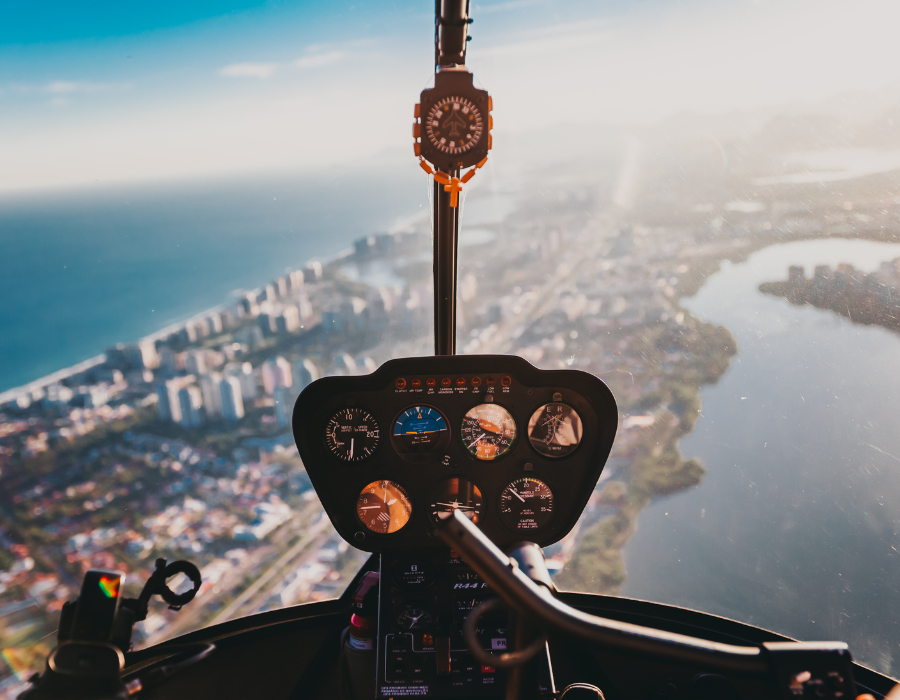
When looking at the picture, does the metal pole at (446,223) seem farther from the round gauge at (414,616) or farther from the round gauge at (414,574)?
the round gauge at (414,616)

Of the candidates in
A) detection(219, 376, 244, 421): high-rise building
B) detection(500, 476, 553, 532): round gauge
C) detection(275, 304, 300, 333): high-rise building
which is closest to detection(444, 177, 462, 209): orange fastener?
detection(275, 304, 300, 333): high-rise building

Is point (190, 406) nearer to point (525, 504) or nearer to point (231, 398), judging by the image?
point (231, 398)

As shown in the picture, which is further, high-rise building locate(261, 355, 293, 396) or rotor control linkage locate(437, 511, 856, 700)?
high-rise building locate(261, 355, 293, 396)

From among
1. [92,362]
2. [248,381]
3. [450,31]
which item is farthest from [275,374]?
[450,31]

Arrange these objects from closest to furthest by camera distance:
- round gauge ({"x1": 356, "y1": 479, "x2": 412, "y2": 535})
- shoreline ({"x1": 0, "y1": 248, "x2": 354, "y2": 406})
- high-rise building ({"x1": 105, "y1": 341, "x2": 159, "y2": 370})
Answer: round gauge ({"x1": 356, "y1": 479, "x2": 412, "y2": 535}) → shoreline ({"x1": 0, "y1": 248, "x2": 354, "y2": 406}) → high-rise building ({"x1": 105, "y1": 341, "x2": 159, "y2": 370})

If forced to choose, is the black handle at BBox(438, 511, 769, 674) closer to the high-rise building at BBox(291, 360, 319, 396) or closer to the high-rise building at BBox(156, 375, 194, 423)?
the high-rise building at BBox(291, 360, 319, 396)

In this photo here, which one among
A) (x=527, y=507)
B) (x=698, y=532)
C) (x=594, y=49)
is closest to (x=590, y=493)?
(x=527, y=507)

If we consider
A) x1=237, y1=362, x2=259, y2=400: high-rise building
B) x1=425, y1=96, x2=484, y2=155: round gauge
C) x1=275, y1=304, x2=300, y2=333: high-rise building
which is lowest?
x1=237, y1=362, x2=259, y2=400: high-rise building

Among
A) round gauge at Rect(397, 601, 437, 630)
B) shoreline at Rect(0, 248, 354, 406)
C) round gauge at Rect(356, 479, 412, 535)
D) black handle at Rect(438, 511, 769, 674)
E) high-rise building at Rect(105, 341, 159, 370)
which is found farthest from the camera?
high-rise building at Rect(105, 341, 159, 370)
